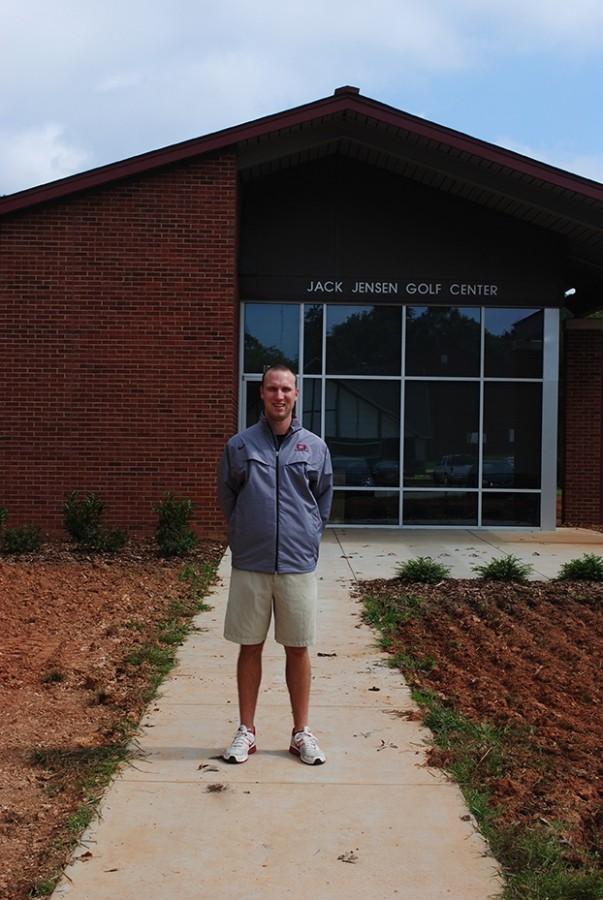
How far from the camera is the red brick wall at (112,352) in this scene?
1305 centimetres

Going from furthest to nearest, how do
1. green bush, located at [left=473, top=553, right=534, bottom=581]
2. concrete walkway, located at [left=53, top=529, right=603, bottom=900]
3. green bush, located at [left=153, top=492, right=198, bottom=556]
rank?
green bush, located at [left=153, top=492, right=198, bottom=556], green bush, located at [left=473, top=553, right=534, bottom=581], concrete walkway, located at [left=53, top=529, right=603, bottom=900]

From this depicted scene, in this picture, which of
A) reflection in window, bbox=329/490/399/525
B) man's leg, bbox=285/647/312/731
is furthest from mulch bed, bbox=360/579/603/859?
reflection in window, bbox=329/490/399/525

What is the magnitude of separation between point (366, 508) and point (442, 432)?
1.68 meters

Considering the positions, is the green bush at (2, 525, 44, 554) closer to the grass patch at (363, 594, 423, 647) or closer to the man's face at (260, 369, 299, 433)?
the grass patch at (363, 594, 423, 647)

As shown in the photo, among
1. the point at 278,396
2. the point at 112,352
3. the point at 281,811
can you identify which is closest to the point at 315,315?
the point at 112,352

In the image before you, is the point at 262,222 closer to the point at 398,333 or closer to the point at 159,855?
the point at 398,333

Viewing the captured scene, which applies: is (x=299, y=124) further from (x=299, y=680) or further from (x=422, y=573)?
(x=299, y=680)

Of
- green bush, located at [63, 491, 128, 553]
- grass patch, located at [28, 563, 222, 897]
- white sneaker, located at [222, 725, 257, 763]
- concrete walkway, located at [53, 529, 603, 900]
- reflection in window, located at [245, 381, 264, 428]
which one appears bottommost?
concrete walkway, located at [53, 529, 603, 900]

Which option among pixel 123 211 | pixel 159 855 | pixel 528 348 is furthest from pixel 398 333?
pixel 159 855

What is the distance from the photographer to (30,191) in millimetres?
12711

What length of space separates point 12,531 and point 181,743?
7.40m

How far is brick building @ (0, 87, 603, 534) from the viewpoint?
13.0 meters

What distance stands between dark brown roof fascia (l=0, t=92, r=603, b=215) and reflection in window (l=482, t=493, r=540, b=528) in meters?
4.75

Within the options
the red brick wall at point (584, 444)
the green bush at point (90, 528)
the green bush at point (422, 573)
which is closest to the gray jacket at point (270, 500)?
the green bush at point (422, 573)
